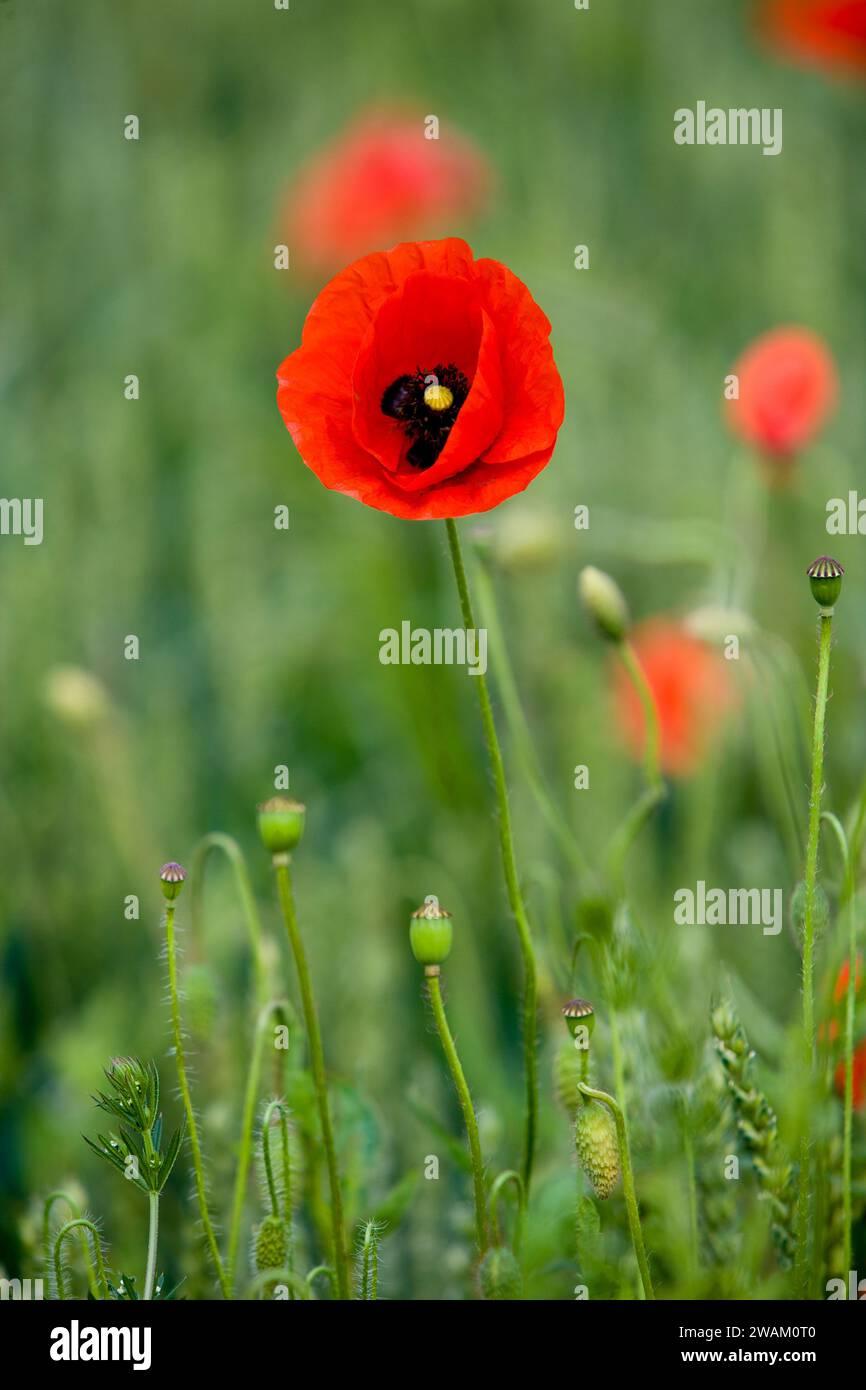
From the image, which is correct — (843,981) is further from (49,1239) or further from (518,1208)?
(49,1239)

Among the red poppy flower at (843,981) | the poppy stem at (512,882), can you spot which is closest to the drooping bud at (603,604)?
the poppy stem at (512,882)

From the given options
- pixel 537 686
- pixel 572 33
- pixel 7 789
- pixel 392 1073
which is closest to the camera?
pixel 392 1073

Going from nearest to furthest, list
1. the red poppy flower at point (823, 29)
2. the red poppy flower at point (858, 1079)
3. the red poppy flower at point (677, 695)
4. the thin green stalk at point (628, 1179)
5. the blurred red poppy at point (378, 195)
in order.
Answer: the thin green stalk at point (628, 1179) < the red poppy flower at point (858, 1079) < the red poppy flower at point (677, 695) < the red poppy flower at point (823, 29) < the blurred red poppy at point (378, 195)

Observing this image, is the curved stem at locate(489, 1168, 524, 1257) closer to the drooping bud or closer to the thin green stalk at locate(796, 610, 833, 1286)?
the thin green stalk at locate(796, 610, 833, 1286)

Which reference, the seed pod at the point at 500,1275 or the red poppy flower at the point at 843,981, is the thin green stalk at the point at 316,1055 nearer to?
the seed pod at the point at 500,1275

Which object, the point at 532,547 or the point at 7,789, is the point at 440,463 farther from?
the point at 7,789
